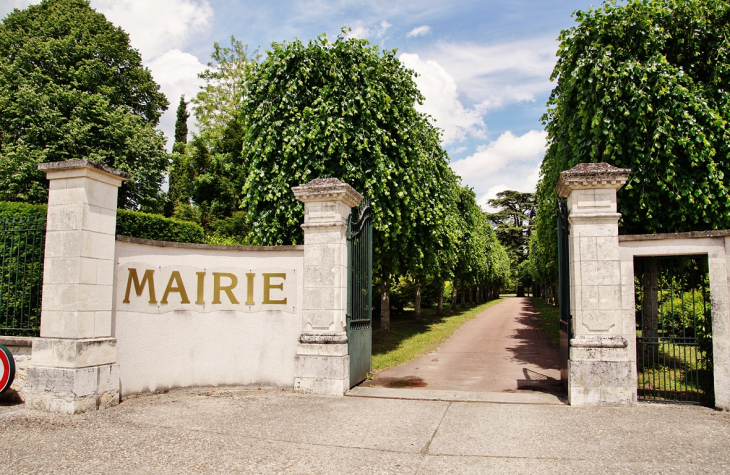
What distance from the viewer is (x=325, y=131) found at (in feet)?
34.2

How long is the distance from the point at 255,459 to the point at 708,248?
19.9 feet

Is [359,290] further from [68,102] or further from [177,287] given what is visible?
[68,102]

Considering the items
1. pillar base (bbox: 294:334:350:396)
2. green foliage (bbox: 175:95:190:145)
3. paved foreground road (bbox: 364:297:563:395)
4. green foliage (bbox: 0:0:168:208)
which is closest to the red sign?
pillar base (bbox: 294:334:350:396)

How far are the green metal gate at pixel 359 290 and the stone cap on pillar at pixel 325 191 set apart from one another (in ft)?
1.58

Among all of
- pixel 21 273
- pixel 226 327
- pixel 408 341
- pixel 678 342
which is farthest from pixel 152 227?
pixel 678 342

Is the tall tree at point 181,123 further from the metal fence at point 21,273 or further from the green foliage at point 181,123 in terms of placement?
the metal fence at point 21,273

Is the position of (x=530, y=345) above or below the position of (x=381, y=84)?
below

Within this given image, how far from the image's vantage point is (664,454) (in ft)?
15.4

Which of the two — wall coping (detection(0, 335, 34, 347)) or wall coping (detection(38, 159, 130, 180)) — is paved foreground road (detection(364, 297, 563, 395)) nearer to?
wall coping (detection(0, 335, 34, 347))

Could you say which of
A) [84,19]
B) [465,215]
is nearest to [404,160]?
[465,215]

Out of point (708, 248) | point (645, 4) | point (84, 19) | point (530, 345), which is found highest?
point (84, 19)

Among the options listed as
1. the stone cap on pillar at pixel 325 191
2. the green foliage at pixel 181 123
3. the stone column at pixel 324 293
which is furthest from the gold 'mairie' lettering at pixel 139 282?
the green foliage at pixel 181 123

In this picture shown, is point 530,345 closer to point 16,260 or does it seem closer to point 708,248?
point 708,248

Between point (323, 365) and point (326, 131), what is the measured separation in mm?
5021
